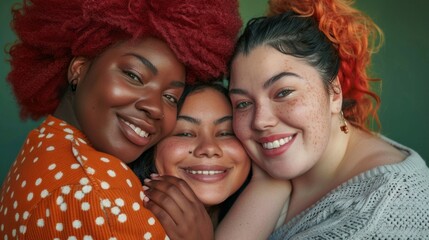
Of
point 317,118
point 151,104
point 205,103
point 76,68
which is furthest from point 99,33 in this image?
point 317,118

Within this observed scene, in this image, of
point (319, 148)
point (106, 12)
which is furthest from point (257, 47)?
point (106, 12)

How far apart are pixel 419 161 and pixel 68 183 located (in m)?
1.29

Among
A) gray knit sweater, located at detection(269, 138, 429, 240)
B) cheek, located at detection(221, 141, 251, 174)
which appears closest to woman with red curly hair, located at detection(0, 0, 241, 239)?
cheek, located at detection(221, 141, 251, 174)

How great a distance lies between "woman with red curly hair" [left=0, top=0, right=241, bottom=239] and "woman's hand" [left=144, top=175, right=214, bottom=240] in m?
0.02

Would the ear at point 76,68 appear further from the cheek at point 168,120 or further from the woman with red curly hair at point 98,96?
the cheek at point 168,120

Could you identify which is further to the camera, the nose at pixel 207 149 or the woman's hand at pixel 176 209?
the nose at pixel 207 149

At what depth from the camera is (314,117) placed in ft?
6.07

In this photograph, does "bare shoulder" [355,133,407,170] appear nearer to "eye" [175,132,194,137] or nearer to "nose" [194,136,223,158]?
"nose" [194,136,223,158]

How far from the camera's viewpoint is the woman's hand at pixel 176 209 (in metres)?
1.53

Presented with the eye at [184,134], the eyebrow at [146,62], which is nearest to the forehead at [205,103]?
the eye at [184,134]

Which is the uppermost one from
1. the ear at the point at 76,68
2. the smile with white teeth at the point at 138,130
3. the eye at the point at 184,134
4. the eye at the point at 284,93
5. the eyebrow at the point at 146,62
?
the eyebrow at the point at 146,62

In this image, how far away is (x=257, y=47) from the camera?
1.94 m

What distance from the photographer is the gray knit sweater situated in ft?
4.78

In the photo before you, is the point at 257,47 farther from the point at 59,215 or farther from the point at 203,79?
the point at 59,215
